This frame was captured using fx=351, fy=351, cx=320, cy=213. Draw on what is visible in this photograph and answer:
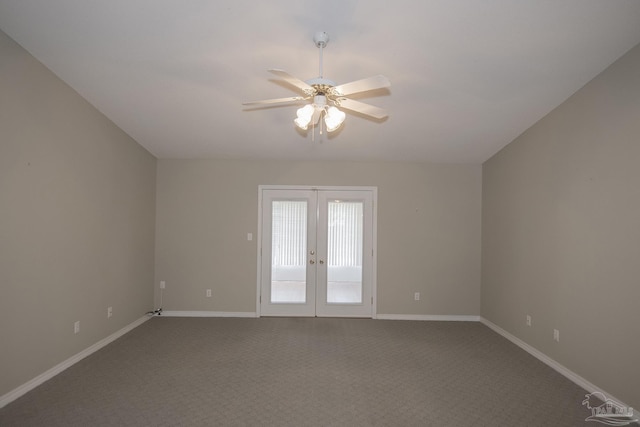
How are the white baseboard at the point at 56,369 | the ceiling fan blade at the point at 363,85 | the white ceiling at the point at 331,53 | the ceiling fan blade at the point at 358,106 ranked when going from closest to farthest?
A: the ceiling fan blade at the point at 363,85 → the white ceiling at the point at 331,53 → the ceiling fan blade at the point at 358,106 → the white baseboard at the point at 56,369

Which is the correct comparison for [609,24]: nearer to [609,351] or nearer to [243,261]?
[609,351]

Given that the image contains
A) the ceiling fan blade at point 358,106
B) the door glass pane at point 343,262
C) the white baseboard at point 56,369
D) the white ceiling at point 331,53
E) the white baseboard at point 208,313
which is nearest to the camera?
the white ceiling at point 331,53

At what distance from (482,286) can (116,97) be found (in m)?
5.44

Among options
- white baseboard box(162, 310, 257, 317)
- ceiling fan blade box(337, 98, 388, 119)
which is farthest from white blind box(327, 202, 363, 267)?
ceiling fan blade box(337, 98, 388, 119)

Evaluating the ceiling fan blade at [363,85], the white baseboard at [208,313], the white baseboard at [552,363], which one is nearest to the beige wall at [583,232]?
the white baseboard at [552,363]

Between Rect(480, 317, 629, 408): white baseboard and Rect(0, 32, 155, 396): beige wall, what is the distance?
486 cm

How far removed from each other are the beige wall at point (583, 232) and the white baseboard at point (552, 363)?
53 millimetres

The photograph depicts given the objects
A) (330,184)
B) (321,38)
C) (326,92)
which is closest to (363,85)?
(326,92)

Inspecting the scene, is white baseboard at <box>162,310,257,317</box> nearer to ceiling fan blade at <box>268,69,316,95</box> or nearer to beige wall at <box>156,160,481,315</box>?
beige wall at <box>156,160,481,315</box>

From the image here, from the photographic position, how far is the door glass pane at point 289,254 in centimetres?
545

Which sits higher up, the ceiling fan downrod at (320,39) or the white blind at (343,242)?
the ceiling fan downrod at (320,39)

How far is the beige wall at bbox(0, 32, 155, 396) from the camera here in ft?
9.10

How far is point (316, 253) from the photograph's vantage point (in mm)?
5434
